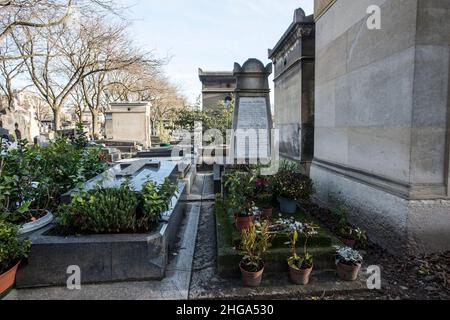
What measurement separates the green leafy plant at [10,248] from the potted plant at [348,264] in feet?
11.8

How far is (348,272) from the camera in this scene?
3205 millimetres

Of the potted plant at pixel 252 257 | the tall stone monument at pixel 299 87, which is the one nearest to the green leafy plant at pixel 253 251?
the potted plant at pixel 252 257

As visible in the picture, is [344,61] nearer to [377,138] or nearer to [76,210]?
[377,138]

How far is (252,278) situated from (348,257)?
3.80 feet

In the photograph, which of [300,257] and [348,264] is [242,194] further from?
[348,264]

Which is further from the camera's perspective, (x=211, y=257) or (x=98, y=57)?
(x=98, y=57)

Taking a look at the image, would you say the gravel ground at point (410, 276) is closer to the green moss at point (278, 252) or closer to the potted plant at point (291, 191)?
the green moss at point (278, 252)

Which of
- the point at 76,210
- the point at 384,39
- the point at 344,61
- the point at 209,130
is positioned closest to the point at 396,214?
the point at 384,39

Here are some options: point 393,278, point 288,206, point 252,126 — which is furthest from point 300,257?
point 252,126

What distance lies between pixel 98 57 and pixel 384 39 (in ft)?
58.8

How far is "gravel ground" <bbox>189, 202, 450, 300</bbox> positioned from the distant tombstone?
4.02m

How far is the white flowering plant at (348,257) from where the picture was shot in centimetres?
322

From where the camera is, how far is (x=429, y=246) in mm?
3576
